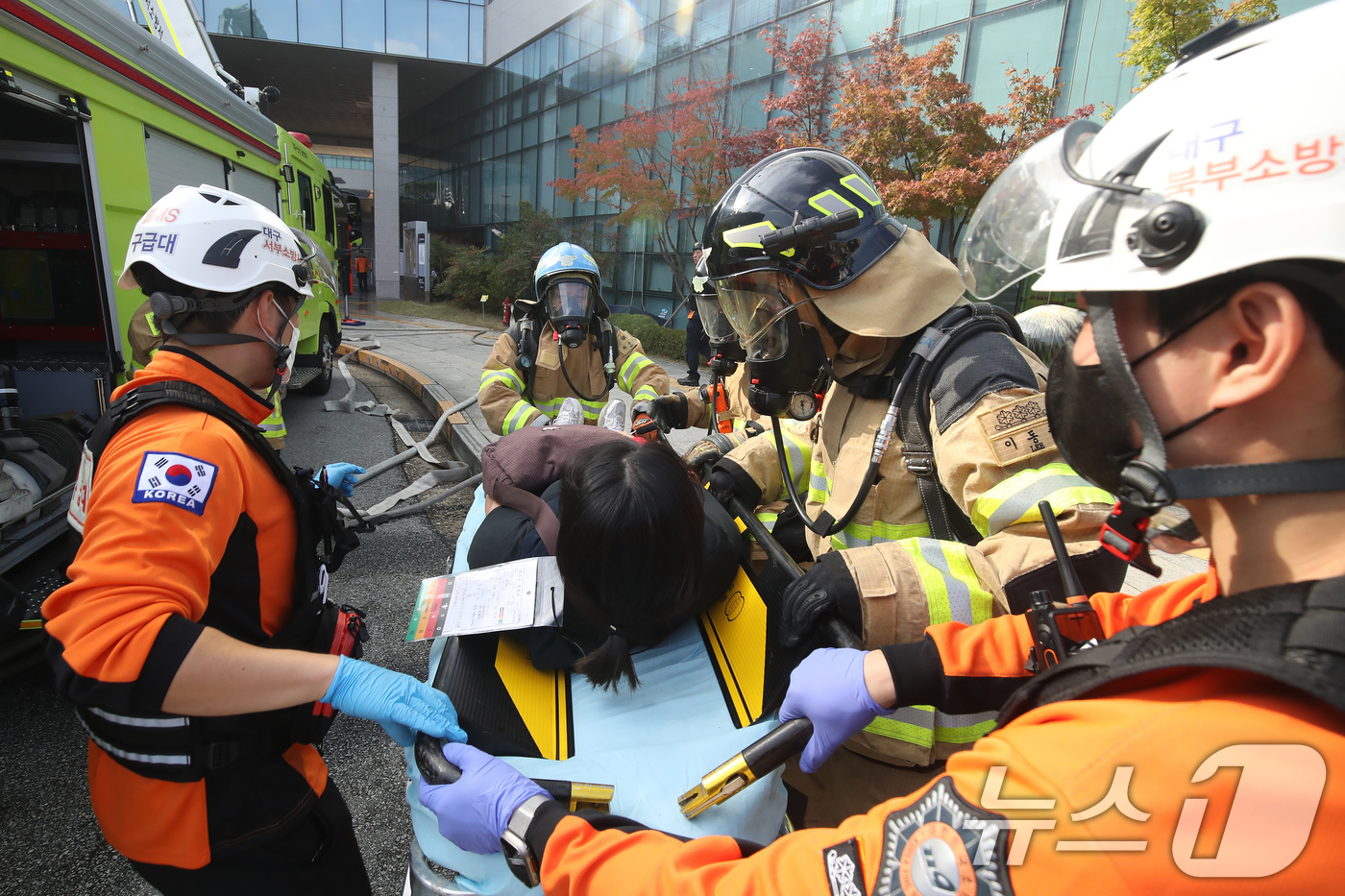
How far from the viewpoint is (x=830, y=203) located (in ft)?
6.31

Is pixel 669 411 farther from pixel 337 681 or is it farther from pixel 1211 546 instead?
pixel 1211 546

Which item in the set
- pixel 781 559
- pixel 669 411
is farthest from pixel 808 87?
pixel 781 559

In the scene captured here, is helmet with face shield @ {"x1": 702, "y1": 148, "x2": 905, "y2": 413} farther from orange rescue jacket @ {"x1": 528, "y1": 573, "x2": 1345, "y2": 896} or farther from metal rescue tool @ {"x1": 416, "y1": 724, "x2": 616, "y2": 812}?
orange rescue jacket @ {"x1": 528, "y1": 573, "x2": 1345, "y2": 896}

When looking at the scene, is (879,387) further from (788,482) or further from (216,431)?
(216,431)

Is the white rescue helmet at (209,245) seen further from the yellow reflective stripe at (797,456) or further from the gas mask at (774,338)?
the yellow reflective stripe at (797,456)

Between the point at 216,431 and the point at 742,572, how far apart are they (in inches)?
52.6

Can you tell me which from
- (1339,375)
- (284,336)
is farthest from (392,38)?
(1339,375)

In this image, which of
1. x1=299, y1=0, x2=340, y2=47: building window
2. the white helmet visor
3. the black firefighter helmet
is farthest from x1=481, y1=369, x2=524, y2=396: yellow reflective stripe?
x1=299, y1=0, x2=340, y2=47: building window

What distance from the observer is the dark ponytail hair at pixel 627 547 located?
1.55 meters

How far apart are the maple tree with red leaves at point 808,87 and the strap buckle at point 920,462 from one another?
9304mm

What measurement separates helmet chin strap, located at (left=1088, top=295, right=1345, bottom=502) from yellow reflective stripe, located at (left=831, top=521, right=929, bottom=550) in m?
0.89

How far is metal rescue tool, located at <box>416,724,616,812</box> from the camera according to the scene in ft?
4.31

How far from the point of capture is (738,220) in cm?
205

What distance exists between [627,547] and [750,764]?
0.54 metres
